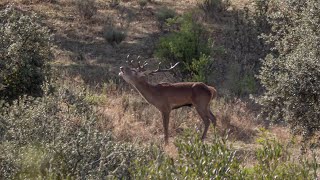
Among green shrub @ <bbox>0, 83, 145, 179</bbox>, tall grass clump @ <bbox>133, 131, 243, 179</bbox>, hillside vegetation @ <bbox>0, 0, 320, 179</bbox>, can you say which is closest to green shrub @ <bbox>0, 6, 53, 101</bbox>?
hillside vegetation @ <bbox>0, 0, 320, 179</bbox>

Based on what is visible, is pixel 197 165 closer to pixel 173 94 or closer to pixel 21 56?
pixel 21 56

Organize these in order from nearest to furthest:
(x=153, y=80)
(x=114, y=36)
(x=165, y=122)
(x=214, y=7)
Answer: (x=165, y=122) → (x=153, y=80) → (x=114, y=36) → (x=214, y=7)

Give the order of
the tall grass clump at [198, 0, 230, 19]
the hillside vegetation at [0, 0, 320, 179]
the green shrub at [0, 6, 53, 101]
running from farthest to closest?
the tall grass clump at [198, 0, 230, 19], the green shrub at [0, 6, 53, 101], the hillside vegetation at [0, 0, 320, 179]

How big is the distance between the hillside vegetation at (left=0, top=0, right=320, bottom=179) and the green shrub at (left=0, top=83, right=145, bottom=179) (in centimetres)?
2

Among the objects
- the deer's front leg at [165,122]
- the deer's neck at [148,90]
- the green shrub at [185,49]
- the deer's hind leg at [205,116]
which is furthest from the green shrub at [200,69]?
the deer's front leg at [165,122]

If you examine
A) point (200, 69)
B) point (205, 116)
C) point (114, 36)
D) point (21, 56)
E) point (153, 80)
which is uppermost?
point (21, 56)

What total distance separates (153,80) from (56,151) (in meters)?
11.4

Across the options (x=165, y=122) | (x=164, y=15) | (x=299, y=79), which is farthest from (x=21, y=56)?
(x=164, y=15)

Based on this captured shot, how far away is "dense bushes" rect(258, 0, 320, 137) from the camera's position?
41.7 feet

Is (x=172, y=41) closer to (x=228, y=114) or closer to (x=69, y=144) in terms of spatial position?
(x=228, y=114)

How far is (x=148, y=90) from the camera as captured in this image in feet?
51.0

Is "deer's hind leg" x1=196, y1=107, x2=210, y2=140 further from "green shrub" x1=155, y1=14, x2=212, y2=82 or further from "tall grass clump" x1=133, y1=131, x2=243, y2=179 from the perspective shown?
"tall grass clump" x1=133, y1=131, x2=243, y2=179

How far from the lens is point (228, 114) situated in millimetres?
17000

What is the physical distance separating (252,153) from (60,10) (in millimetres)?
12297
